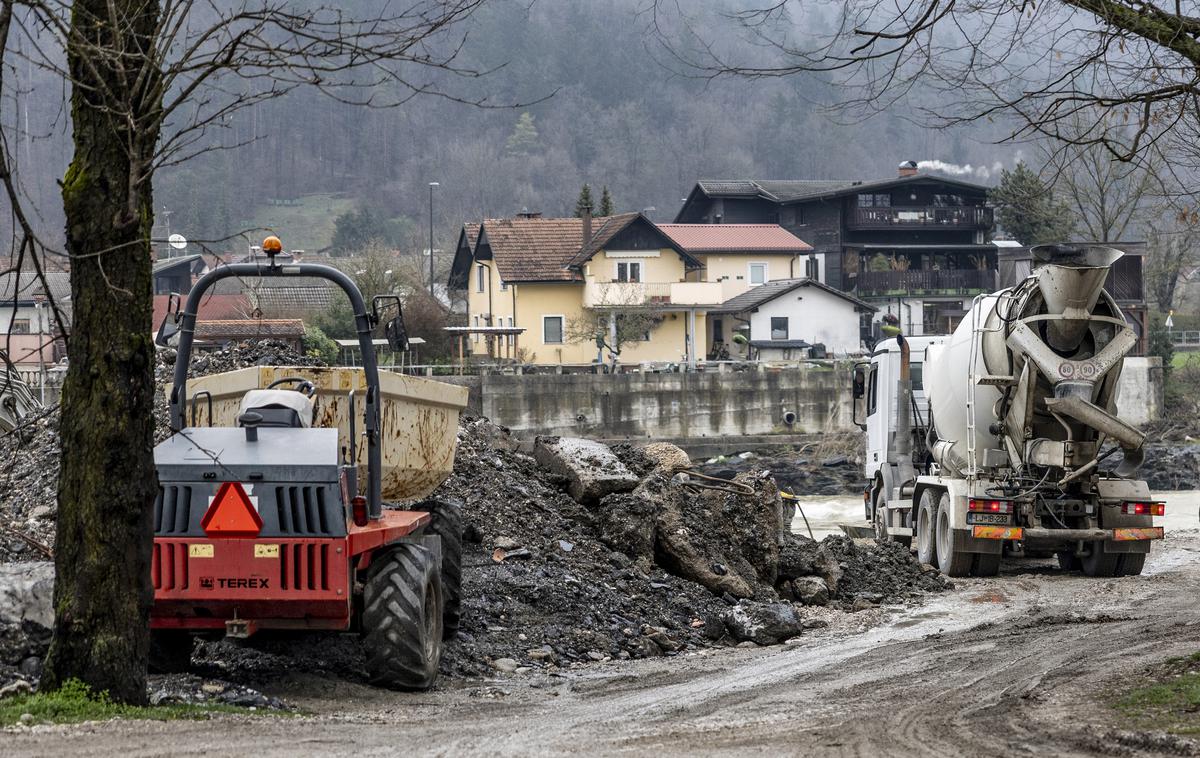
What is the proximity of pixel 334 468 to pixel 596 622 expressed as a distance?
4.56 metres

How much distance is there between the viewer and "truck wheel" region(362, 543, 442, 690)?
8828 mm

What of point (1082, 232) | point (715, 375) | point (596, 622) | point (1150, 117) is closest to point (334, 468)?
point (596, 622)

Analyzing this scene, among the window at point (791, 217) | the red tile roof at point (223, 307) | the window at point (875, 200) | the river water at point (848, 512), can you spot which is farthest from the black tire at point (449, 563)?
the window at point (791, 217)

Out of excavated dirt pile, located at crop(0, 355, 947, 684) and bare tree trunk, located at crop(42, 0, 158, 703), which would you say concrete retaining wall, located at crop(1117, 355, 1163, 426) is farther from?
bare tree trunk, located at crop(42, 0, 158, 703)

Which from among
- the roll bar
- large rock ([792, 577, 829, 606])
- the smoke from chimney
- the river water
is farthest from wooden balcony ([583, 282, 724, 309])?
the roll bar

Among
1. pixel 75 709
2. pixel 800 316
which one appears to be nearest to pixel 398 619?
pixel 75 709

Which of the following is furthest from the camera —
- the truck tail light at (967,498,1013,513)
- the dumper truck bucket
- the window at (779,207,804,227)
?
the window at (779,207,804,227)

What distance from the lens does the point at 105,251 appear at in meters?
7.06

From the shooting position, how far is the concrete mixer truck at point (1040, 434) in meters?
16.8

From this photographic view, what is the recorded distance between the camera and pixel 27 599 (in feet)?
27.7

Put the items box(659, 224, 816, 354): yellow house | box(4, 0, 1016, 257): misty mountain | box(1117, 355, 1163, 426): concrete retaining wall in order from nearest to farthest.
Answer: box(1117, 355, 1163, 426): concrete retaining wall
box(659, 224, 816, 354): yellow house
box(4, 0, 1016, 257): misty mountain

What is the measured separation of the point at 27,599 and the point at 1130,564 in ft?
46.2

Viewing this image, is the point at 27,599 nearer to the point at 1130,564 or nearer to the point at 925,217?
the point at 1130,564

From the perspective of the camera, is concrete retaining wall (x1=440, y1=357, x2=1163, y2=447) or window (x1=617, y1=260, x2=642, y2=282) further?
window (x1=617, y1=260, x2=642, y2=282)
